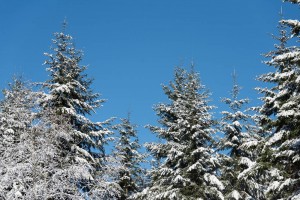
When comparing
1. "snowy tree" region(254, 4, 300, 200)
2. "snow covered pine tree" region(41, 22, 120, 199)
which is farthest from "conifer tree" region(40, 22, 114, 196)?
"snowy tree" region(254, 4, 300, 200)

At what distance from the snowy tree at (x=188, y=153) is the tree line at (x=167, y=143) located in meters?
0.06

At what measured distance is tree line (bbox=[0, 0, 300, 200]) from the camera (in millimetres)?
16953

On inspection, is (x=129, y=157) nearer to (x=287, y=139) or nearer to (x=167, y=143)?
(x=167, y=143)

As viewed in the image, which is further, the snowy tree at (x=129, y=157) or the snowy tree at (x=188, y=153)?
the snowy tree at (x=129, y=157)

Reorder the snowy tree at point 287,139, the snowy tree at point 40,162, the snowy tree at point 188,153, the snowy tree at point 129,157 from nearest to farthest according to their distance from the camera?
the snowy tree at point 287,139, the snowy tree at point 40,162, the snowy tree at point 188,153, the snowy tree at point 129,157

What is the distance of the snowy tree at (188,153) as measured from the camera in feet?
74.2

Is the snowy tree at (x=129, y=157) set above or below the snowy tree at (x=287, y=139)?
above

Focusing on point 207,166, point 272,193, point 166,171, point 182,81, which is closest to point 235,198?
point 207,166

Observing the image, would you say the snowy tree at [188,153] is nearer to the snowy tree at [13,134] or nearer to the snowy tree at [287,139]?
the snowy tree at [287,139]

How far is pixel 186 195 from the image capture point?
22656 mm

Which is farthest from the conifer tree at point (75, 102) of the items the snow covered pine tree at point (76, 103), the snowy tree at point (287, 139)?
the snowy tree at point (287, 139)

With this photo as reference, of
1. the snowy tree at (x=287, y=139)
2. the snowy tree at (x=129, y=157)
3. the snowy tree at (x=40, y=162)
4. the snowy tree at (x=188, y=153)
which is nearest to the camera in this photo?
the snowy tree at (x=287, y=139)

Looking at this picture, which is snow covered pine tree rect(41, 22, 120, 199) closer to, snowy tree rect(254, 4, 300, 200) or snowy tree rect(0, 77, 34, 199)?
snowy tree rect(0, 77, 34, 199)

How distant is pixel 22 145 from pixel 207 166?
1071 centimetres
